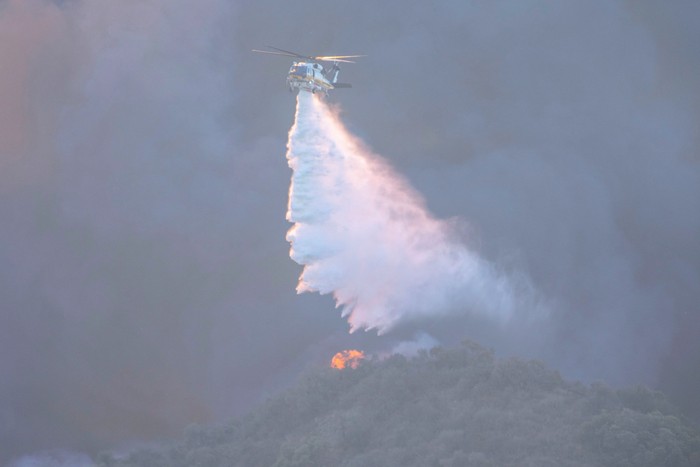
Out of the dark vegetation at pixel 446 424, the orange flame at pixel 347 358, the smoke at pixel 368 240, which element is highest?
the smoke at pixel 368 240

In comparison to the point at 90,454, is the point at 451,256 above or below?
above

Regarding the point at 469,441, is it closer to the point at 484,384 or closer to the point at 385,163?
the point at 484,384

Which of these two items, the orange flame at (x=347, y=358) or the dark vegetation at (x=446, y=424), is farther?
the orange flame at (x=347, y=358)

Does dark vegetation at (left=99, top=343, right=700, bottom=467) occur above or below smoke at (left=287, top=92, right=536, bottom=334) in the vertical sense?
below

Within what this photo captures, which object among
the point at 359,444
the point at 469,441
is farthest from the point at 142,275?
the point at 469,441

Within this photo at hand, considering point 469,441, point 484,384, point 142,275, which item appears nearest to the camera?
point 469,441

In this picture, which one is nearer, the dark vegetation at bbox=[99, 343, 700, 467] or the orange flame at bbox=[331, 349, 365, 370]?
the dark vegetation at bbox=[99, 343, 700, 467]

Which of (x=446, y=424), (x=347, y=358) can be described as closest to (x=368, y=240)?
(x=347, y=358)
